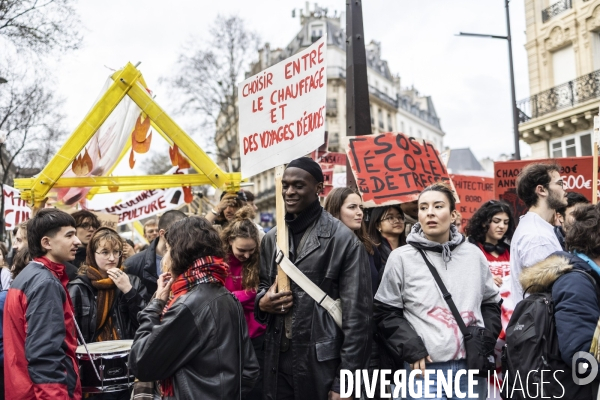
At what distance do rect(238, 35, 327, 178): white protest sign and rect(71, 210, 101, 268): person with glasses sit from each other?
2328 millimetres

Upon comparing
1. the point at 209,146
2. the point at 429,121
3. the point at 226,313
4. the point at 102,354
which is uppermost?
the point at 429,121

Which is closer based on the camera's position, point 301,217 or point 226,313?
point 226,313

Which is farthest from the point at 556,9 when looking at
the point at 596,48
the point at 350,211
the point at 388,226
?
the point at 350,211

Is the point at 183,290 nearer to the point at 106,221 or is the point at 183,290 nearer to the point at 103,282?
the point at 103,282

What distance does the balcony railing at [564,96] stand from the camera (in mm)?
20125

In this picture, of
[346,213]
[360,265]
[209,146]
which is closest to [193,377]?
[360,265]

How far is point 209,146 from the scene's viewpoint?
28641mm

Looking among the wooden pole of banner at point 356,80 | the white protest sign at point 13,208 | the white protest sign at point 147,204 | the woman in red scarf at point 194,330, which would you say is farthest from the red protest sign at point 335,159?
the woman in red scarf at point 194,330

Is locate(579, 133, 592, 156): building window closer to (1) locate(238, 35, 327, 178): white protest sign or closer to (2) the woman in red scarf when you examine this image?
(1) locate(238, 35, 327, 178): white protest sign

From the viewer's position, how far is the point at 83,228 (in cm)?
576

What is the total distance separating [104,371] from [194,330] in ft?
4.06

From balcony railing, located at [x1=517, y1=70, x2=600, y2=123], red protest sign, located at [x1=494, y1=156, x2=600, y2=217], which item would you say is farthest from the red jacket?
balcony railing, located at [x1=517, y1=70, x2=600, y2=123]

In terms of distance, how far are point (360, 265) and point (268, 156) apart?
112cm

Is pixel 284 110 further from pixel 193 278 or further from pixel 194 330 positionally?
pixel 194 330
